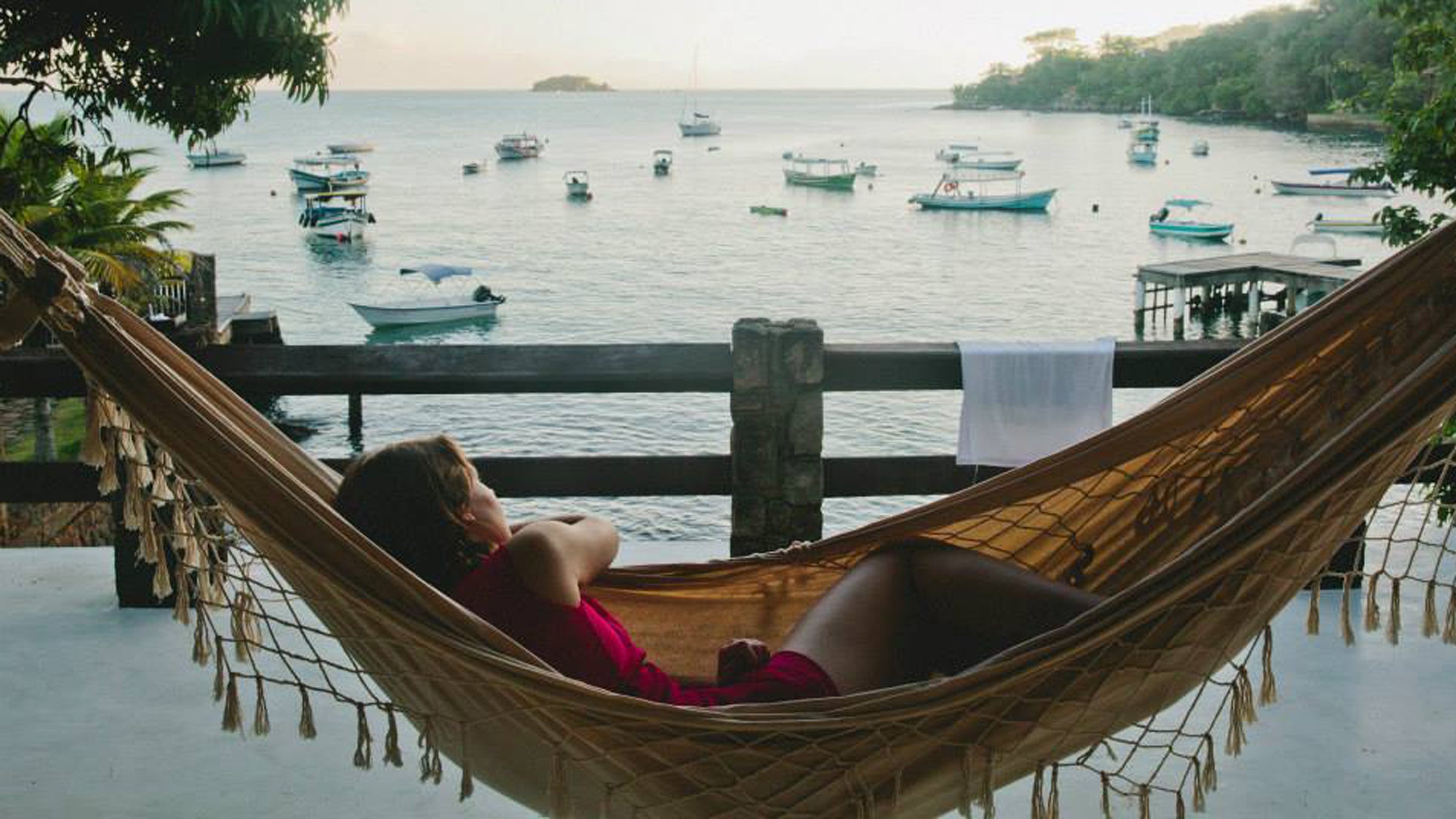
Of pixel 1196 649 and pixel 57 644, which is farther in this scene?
pixel 57 644

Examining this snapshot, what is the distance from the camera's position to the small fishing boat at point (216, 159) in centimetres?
5184

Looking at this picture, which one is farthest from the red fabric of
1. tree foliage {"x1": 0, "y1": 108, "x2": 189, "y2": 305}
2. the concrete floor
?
tree foliage {"x1": 0, "y1": 108, "x2": 189, "y2": 305}

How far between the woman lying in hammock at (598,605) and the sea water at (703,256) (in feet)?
5.82

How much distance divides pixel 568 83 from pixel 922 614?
132 meters

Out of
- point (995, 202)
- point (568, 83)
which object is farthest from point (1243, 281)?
point (568, 83)

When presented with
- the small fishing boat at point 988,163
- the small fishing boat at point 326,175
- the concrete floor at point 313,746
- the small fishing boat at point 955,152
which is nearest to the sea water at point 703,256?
the small fishing boat at point 326,175

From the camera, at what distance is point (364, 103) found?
12306 centimetres

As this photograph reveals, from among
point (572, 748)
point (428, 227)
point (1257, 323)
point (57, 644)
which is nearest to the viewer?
point (572, 748)

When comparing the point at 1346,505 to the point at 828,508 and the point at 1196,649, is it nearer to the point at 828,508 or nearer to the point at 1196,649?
the point at 1196,649

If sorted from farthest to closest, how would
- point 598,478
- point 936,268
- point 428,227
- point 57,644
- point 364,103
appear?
point 364,103 → point 428,227 → point 936,268 → point 598,478 → point 57,644

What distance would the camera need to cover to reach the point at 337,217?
32031 millimetres

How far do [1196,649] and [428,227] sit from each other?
1319 inches

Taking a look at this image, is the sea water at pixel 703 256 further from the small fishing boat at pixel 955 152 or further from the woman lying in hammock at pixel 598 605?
the woman lying in hammock at pixel 598 605

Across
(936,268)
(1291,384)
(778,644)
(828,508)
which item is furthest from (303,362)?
(936,268)
